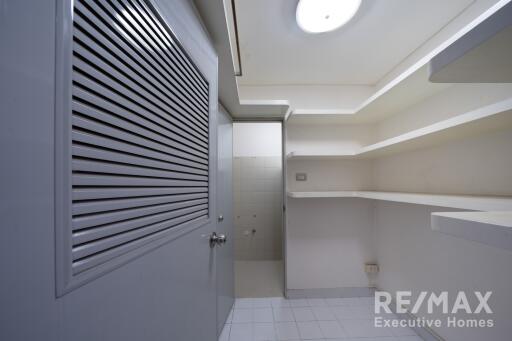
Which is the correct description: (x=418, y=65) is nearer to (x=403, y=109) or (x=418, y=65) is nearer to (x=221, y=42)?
(x=403, y=109)

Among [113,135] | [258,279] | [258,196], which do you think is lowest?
[258,279]

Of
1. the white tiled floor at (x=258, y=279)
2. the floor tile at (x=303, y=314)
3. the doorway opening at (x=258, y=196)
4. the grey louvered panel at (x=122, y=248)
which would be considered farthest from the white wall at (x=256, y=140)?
the grey louvered panel at (x=122, y=248)

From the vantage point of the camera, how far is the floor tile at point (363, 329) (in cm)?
154

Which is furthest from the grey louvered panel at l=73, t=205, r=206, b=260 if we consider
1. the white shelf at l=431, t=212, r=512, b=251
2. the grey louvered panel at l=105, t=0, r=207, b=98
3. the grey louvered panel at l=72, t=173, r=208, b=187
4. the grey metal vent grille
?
the white shelf at l=431, t=212, r=512, b=251

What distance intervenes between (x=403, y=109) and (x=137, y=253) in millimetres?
2143

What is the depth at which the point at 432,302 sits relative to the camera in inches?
56.3

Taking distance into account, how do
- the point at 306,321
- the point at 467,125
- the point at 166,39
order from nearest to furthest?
the point at 166,39
the point at 467,125
the point at 306,321

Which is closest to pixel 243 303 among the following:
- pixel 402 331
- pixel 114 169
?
pixel 402 331

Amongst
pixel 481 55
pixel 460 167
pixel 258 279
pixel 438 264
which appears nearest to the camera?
pixel 481 55

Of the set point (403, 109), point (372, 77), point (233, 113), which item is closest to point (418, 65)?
point (403, 109)

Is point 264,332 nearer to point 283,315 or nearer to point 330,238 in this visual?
point 283,315

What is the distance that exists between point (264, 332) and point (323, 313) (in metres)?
0.59

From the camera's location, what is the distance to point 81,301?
33cm

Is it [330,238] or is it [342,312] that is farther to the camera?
[330,238]
